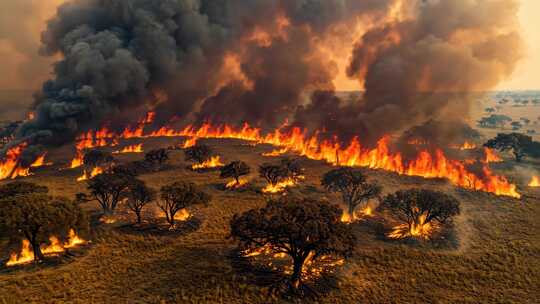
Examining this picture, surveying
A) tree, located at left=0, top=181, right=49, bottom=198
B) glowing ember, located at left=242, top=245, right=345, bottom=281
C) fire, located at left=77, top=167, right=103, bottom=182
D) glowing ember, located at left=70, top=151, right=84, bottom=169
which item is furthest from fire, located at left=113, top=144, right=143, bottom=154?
glowing ember, located at left=242, top=245, right=345, bottom=281

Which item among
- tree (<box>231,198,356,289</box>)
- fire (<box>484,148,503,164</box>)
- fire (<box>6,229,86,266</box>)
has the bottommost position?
fire (<box>6,229,86,266</box>)

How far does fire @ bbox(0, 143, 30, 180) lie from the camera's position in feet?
190

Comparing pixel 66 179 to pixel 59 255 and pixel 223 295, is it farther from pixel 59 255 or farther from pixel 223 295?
pixel 223 295

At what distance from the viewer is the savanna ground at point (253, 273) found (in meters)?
28.9

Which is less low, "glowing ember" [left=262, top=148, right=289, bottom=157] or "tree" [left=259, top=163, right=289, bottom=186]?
"glowing ember" [left=262, top=148, right=289, bottom=157]

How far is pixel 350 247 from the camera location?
29375 millimetres

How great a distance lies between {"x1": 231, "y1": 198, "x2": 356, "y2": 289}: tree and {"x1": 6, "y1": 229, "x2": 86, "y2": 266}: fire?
70.6 ft

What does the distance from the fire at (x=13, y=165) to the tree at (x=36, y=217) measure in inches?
1295

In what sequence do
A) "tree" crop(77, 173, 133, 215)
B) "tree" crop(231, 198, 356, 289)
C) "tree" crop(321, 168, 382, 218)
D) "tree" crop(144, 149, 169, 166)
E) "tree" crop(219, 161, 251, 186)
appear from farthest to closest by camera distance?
"tree" crop(144, 149, 169, 166) → "tree" crop(219, 161, 251, 186) → "tree" crop(321, 168, 382, 218) → "tree" crop(77, 173, 133, 215) → "tree" crop(231, 198, 356, 289)

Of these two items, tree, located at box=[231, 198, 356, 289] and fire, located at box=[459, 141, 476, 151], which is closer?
tree, located at box=[231, 198, 356, 289]

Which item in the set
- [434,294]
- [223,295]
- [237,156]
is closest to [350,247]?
[434,294]

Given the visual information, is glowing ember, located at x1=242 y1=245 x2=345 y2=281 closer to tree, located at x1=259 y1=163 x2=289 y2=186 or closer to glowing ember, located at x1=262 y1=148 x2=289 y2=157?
Answer: tree, located at x1=259 y1=163 x2=289 y2=186

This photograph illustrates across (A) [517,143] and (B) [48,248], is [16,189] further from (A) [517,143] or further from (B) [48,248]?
(A) [517,143]

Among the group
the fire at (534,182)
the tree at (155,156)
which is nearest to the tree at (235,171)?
the tree at (155,156)
